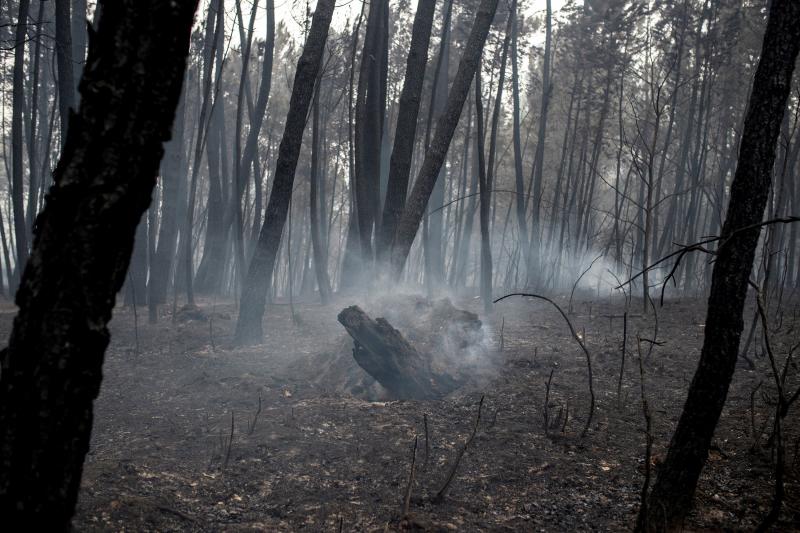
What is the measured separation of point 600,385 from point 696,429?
3.56m

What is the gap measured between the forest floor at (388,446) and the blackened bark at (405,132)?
1282mm

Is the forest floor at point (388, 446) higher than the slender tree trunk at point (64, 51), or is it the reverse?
the slender tree trunk at point (64, 51)

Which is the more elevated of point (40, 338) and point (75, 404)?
point (40, 338)

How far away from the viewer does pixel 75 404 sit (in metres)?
1.71

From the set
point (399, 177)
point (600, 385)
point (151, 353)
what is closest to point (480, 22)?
point (399, 177)

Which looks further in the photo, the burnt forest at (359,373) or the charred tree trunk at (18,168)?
the charred tree trunk at (18,168)

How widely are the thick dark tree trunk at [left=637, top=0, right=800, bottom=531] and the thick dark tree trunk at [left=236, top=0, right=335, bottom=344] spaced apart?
6.13m

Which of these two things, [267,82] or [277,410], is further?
[267,82]

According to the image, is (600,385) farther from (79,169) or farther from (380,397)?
(79,169)

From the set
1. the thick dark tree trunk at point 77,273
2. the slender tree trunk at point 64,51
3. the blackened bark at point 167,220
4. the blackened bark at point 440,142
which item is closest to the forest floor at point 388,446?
the blackened bark at point 440,142

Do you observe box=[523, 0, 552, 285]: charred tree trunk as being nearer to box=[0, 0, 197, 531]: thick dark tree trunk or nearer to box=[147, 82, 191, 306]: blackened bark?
box=[147, 82, 191, 306]: blackened bark

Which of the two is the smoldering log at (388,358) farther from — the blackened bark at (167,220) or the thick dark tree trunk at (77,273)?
the blackened bark at (167,220)

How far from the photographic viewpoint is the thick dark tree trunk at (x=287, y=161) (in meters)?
8.23

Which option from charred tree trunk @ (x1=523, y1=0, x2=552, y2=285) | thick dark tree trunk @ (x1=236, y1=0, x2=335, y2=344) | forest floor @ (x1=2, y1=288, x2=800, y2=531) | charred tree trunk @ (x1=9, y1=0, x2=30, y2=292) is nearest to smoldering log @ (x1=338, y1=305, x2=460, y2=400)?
forest floor @ (x1=2, y1=288, x2=800, y2=531)
